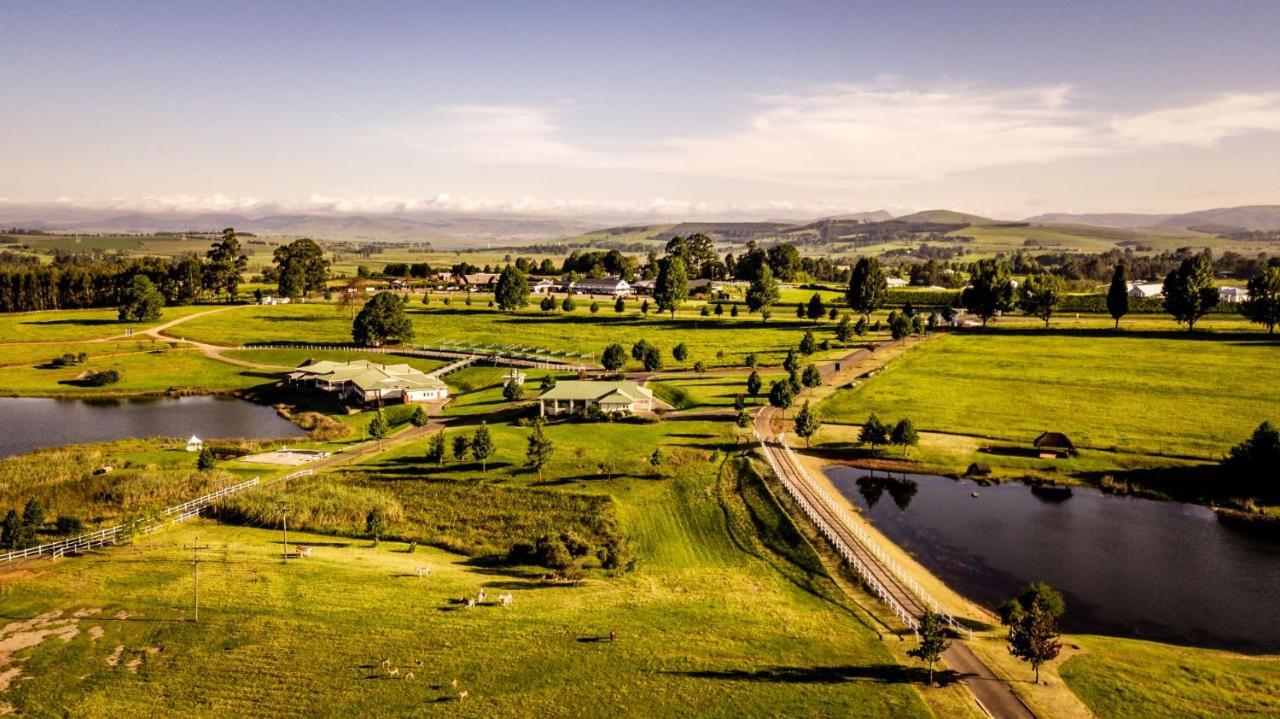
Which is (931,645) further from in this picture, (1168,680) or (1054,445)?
(1054,445)

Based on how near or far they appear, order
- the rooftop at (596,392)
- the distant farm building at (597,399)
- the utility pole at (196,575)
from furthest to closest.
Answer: the rooftop at (596,392) < the distant farm building at (597,399) < the utility pole at (196,575)

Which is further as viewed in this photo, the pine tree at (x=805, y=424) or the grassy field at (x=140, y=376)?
the grassy field at (x=140, y=376)

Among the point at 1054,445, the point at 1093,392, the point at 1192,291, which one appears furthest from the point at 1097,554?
the point at 1192,291

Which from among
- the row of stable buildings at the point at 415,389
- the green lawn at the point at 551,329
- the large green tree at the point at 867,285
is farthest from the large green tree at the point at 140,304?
the large green tree at the point at 867,285

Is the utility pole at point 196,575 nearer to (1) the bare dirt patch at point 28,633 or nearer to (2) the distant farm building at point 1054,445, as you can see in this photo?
(1) the bare dirt patch at point 28,633

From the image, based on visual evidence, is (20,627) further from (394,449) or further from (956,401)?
(956,401)

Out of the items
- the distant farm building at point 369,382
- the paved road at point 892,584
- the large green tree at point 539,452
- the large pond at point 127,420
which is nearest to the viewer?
the paved road at point 892,584

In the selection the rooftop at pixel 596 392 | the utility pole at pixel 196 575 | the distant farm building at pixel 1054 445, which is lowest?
the utility pole at pixel 196 575
